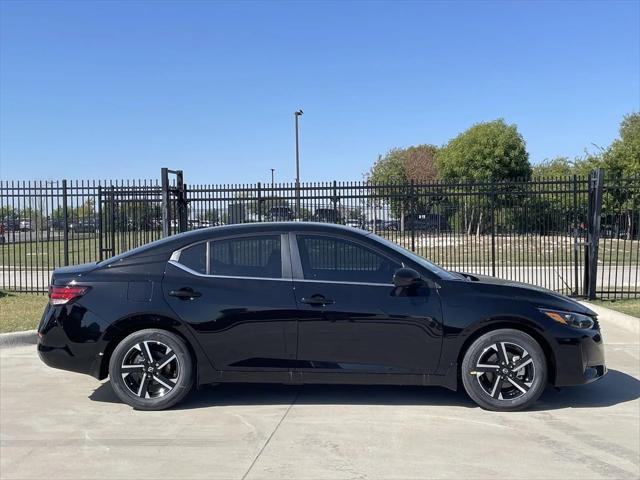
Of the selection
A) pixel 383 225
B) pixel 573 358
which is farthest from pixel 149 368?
pixel 383 225

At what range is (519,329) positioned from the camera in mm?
5375

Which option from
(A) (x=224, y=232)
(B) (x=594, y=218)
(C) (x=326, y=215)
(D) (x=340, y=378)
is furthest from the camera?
(C) (x=326, y=215)

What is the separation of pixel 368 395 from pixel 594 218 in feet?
24.2

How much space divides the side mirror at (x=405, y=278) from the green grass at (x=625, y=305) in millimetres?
6017

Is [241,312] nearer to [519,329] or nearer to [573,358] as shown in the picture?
[519,329]

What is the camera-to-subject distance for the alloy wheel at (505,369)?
17.4 feet

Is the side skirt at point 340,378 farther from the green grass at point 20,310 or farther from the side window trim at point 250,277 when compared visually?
the green grass at point 20,310

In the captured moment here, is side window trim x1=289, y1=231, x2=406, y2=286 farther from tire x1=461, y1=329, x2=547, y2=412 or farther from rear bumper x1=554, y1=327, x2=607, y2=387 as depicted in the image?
rear bumper x1=554, y1=327, x2=607, y2=387

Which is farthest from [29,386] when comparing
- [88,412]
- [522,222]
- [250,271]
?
[522,222]

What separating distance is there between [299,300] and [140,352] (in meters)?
1.48

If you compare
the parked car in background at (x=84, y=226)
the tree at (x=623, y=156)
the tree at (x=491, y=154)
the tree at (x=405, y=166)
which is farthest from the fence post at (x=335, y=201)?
the tree at (x=405, y=166)

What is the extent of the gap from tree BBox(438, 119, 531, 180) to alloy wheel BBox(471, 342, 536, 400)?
98.5ft

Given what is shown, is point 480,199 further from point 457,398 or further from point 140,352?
point 140,352

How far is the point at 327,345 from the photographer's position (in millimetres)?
5324
